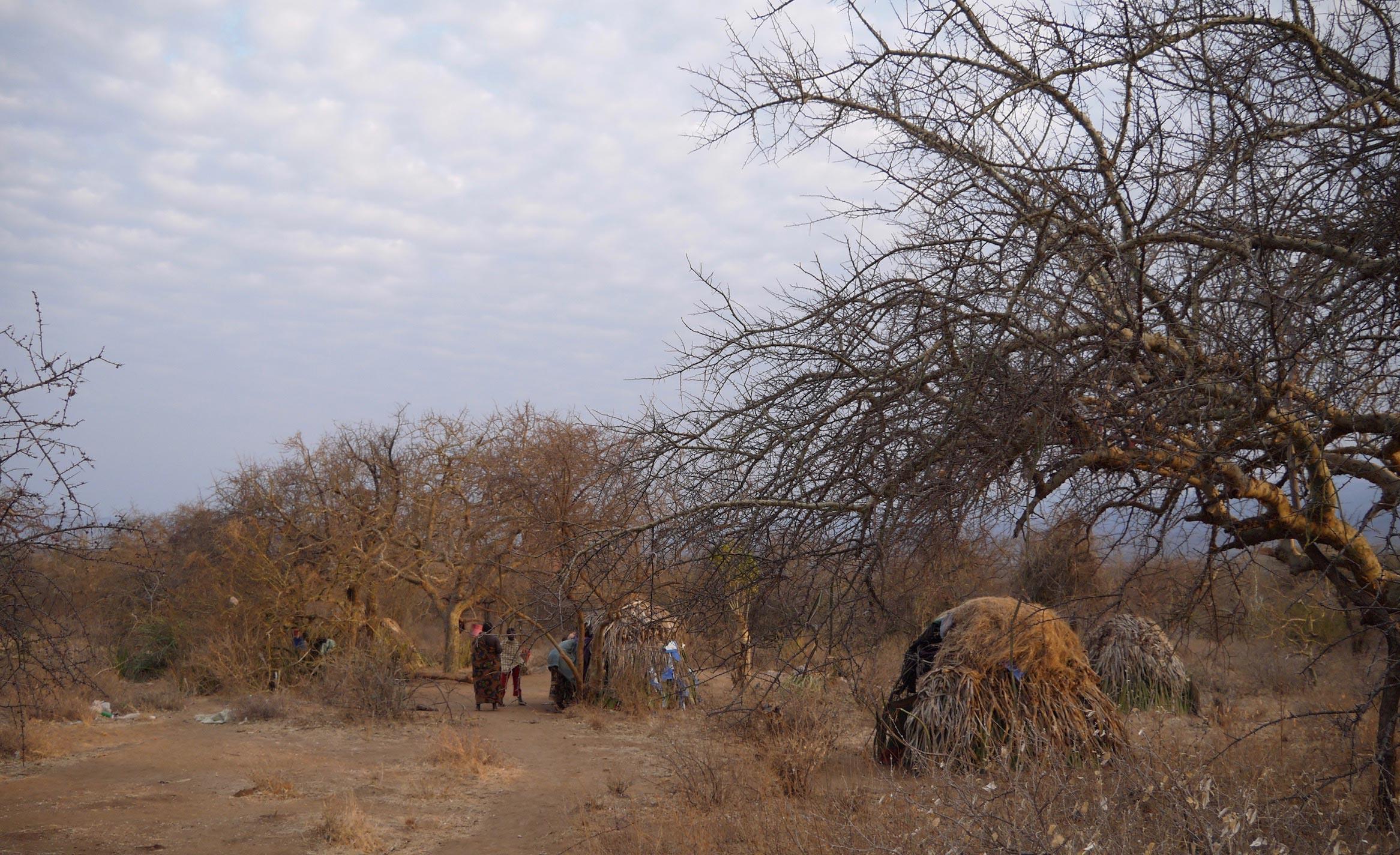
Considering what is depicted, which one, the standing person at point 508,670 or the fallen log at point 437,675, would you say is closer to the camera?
the standing person at point 508,670

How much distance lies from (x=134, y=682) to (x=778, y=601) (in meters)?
19.5

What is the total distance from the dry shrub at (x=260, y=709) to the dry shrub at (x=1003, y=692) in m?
10.9

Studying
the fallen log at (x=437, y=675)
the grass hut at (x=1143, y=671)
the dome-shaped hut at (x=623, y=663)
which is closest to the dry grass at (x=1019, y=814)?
the grass hut at (x=1143, y=671)

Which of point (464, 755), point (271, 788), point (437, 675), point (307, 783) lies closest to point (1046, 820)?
point (464, 755)

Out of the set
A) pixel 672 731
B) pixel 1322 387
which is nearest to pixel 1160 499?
pixel 1322 387

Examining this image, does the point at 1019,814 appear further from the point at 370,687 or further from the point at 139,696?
the point at 139,696

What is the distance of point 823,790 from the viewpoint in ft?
29.6

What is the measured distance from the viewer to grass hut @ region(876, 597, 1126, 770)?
9234 mm

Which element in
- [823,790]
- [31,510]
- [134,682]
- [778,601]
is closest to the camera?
[778,601]

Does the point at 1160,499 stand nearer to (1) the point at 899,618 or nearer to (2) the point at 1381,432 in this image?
(2) the point at 1381,432

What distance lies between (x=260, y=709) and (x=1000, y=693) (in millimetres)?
12189

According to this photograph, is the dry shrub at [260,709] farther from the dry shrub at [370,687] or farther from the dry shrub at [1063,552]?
the dry shrub at [1063,552]

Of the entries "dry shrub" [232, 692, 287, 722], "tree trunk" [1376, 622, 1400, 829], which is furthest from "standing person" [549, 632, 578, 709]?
"tree trunk" [1376, 622, 1400, 829]

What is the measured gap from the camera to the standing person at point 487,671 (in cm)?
1630
